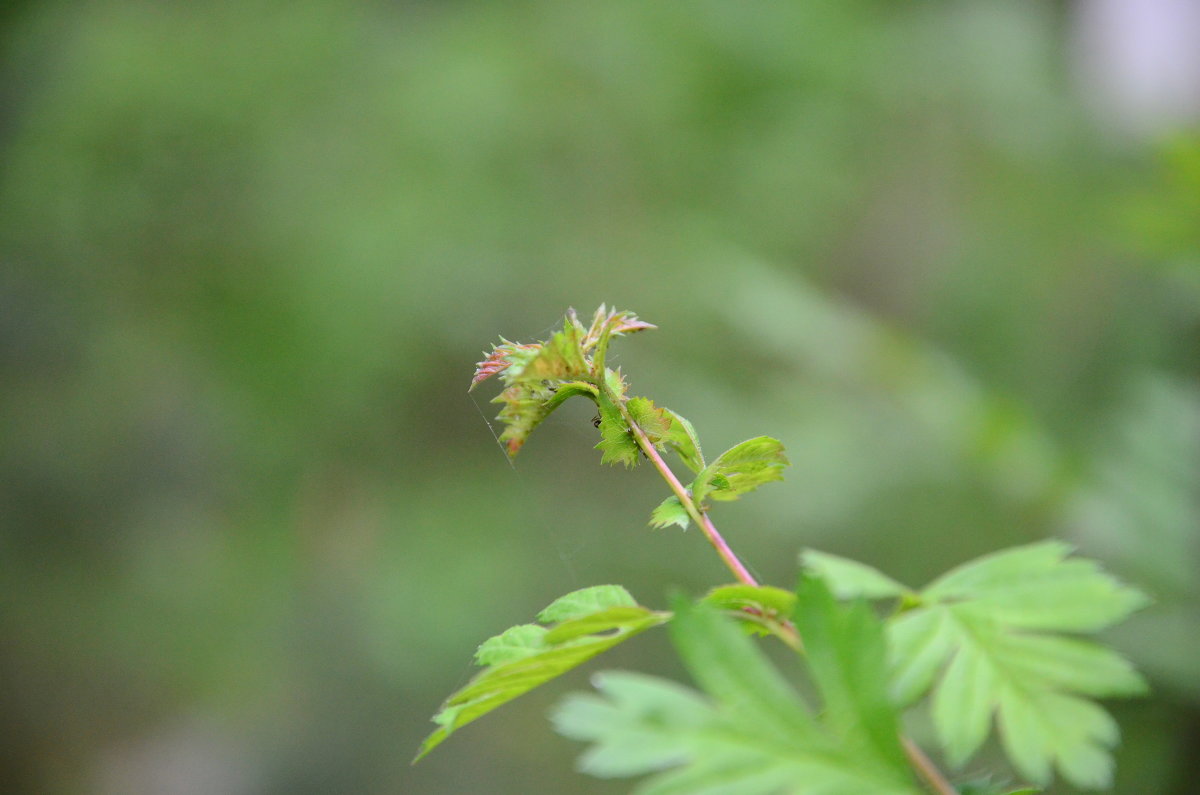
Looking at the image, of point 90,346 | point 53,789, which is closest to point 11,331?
point 90,346

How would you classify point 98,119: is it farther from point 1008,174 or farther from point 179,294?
point 1008,174

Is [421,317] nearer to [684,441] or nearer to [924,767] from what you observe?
[684,441]

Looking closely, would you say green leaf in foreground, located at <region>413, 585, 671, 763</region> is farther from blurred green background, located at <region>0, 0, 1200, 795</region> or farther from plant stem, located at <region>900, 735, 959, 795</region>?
blurred green background, located at <region>0, 0, 1200, 795</region>

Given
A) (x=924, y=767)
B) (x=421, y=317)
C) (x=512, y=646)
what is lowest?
(x=924, y=767)

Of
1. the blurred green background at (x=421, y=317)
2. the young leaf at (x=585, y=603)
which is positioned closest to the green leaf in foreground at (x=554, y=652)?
the young leaf at (x=585, y=603)

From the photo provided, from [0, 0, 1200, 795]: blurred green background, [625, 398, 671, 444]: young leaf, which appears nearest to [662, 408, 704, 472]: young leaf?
[625, 398, 671, 444]: young leaf

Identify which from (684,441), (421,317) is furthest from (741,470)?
(421,317)

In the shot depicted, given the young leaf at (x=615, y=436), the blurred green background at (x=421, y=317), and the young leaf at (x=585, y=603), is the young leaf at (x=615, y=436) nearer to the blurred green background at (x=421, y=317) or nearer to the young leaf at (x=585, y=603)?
the young leaf at (x=585, y=603)
